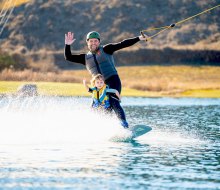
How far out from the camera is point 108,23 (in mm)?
79875

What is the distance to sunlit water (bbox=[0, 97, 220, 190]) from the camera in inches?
346

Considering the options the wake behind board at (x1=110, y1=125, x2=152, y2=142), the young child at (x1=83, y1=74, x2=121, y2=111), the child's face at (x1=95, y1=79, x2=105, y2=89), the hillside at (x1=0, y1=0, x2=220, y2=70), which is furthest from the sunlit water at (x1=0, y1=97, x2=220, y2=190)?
the hillside at (x1=0, y1=0, x2=220, y2=70)

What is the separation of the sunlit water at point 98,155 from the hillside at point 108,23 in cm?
5741

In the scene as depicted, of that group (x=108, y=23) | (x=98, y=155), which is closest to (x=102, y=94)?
(x=98, y=155)

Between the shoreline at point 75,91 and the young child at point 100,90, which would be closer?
the young child at point 100,90

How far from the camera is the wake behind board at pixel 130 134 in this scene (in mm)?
13727

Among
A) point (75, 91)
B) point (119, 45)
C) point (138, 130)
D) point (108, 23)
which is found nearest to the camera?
point (119, 45)

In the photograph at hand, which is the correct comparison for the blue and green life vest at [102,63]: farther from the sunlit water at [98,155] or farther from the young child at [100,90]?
the sunlit water at [98,155]

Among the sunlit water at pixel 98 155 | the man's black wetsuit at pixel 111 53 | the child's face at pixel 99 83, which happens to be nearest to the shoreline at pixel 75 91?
the sunlit water at pixel 98 155

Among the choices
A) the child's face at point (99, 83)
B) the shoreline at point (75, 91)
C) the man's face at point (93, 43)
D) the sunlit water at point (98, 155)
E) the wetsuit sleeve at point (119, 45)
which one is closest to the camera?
the sunlit water at point (98, 155)

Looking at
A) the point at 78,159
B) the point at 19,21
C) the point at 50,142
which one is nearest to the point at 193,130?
the point at 50,142

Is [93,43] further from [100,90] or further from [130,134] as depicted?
[130,134]

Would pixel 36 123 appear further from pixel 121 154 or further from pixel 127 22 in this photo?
pixel 127 22

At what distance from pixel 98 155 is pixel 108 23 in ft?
227
